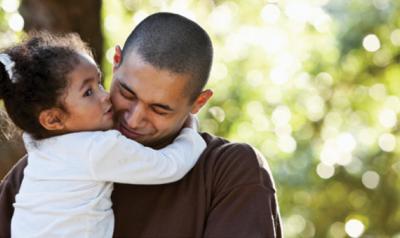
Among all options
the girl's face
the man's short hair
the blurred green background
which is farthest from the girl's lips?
the blurred green background

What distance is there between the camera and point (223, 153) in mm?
3564

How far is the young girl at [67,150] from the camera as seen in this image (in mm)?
3330

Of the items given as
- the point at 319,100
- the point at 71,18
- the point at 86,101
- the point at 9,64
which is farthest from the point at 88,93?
the point at 319,100

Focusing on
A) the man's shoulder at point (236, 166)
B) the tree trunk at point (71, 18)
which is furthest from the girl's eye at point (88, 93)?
the tree trunk at point (71, 18)

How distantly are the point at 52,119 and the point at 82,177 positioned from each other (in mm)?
231

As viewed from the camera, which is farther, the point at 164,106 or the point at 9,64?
the point at 164,106

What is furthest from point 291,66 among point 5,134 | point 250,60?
point 5,134

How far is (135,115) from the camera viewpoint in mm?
3539

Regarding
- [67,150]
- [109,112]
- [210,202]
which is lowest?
[210,202]

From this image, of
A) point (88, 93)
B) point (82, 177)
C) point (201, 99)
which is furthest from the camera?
point (201, 99)

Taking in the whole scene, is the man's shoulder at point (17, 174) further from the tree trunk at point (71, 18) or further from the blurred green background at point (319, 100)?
the blurred green background at point (319, 100)

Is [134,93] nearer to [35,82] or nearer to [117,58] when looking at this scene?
[117,58]

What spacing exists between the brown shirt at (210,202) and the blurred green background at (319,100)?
862cm

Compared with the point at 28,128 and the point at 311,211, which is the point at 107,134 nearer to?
the point at 28,128
